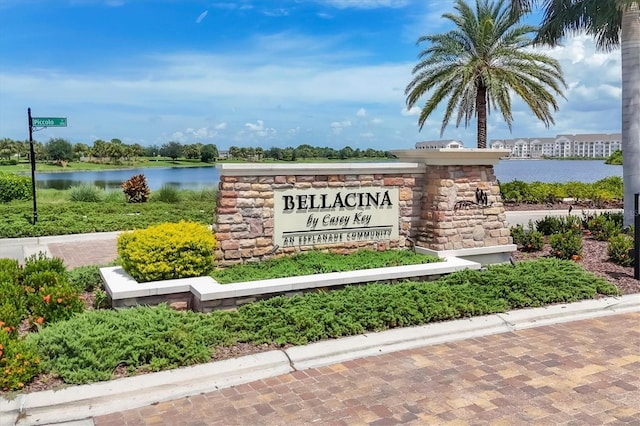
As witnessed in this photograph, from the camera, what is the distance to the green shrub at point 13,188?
20750 millimetres

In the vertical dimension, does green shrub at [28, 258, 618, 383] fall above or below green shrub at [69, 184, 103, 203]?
below

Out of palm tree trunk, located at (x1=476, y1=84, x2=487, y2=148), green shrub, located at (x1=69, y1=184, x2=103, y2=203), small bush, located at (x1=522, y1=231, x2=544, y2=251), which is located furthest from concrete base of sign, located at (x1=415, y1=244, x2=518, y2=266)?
green shrub, located at (x1=69, y1=184, x2=103, y2=203)

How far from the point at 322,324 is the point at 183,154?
35224mm

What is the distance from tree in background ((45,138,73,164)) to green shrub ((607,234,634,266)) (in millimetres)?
57387

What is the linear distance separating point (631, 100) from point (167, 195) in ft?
53.0

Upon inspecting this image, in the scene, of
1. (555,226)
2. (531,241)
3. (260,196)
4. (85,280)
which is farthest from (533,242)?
(85,280)

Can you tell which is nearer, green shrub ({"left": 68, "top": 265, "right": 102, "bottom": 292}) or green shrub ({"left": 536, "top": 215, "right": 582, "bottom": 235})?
green shrub ({"left": 68, "top": 265, "right": 102, "bottom": 292})

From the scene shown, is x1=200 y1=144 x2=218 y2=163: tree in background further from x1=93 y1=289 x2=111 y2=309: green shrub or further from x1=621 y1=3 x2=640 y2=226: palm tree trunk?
x1=93 y1=289 x2=111 y2=309: green shrub

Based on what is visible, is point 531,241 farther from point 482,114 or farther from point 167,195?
point 167,195

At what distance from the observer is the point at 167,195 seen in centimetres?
2166

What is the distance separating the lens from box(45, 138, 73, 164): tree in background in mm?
56875

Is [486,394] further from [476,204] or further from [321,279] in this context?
[476,204]

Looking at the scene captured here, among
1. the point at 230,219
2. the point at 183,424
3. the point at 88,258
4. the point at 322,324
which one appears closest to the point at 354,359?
the point at 322,324

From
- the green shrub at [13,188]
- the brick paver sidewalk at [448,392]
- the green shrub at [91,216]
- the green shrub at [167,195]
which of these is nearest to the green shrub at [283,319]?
the brick paver sidewalk at [448,392]
